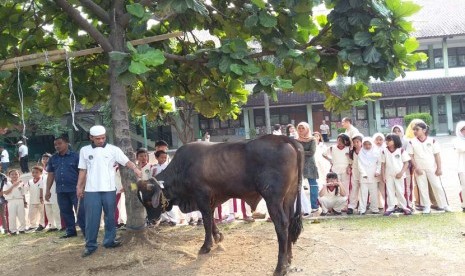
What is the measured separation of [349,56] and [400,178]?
344cm

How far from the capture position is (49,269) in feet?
21.6

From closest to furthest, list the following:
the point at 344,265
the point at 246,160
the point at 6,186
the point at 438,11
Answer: the point at 344,265 → the point at 246,160 → the point at 6,186 → the point at 438,11

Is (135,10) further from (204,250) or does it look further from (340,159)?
(340,159)

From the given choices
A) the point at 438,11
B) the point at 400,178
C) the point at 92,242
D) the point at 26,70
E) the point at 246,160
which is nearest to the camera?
the point at 246,160

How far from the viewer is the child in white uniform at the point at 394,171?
870 cm

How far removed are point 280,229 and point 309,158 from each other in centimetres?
341

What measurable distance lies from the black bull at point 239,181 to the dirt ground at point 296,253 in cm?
42

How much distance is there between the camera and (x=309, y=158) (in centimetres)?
920

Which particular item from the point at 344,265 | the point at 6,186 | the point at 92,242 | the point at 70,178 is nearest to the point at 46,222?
the point at 6,186

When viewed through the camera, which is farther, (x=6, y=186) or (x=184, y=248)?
(x=6, y=186)

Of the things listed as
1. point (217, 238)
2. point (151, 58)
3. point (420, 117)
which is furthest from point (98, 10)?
point (420, 117)

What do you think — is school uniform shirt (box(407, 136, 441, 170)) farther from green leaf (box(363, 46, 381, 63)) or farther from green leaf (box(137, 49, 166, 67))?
green leaf (box(137, 49, 166, 67))

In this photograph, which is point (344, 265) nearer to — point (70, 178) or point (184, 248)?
point (184, 248)

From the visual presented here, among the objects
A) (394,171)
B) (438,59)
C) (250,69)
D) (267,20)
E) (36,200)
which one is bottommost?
(36,200)
